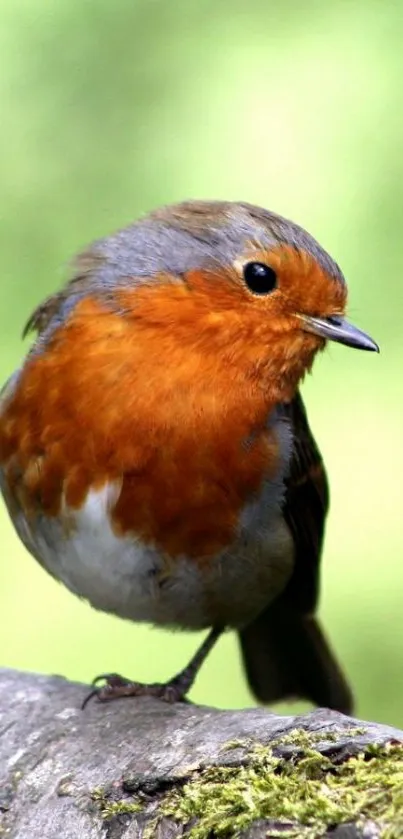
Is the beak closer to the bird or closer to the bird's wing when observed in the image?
the bird

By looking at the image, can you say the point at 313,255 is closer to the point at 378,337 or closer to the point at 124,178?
the point at 378,337

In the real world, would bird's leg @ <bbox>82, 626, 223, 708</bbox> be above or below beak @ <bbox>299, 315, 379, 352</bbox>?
below

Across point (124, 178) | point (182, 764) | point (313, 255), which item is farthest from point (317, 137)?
point (182, 764)

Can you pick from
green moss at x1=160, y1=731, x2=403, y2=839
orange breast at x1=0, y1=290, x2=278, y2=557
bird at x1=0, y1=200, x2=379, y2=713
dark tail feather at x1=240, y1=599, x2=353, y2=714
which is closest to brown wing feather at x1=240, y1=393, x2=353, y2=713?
dark tail feather at x1=240, y1=599, x2=353, y2=714

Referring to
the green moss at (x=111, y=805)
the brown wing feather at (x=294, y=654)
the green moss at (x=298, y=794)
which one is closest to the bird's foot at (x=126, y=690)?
the green moss at (x=111, y=805)

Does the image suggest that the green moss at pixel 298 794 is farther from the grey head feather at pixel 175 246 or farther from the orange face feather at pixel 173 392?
the grey head feather at pixel 175 246

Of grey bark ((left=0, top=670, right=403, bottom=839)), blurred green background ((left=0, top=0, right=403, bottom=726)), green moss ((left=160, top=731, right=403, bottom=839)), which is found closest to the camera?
green moss ((left=160, top=731, right=403, bottom=839))

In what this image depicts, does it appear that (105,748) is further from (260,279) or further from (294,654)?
(294,654)
